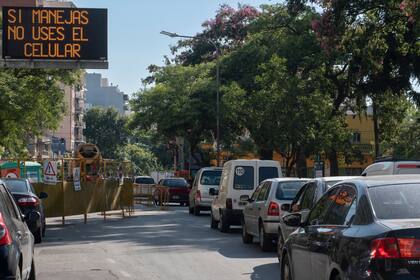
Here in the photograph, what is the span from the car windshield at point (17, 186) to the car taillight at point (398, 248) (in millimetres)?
13856

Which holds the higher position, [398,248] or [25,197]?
[25,197]

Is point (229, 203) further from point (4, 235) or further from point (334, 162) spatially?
point (334, 162)

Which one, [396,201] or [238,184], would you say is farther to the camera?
[238,184]

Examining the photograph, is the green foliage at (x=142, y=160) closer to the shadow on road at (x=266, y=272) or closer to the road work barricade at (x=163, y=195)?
the road work barricade at (x=163, y=195)

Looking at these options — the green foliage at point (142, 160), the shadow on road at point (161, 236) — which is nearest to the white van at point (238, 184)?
the shadow on road at point (161, 236)

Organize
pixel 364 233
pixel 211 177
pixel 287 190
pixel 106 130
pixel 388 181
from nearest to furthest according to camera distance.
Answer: pixel 364 233, pixel 388 181, pixel 287 190, pixel 211 177, pixel 106 130

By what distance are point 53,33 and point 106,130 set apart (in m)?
94.7

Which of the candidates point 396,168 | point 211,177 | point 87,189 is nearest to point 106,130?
point 211,177

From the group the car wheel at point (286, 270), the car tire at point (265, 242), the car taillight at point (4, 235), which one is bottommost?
the car tire at point (265, 242)

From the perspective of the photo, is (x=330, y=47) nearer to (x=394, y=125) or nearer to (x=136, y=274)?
(x=136, y=274)

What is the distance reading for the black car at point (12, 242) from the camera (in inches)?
301

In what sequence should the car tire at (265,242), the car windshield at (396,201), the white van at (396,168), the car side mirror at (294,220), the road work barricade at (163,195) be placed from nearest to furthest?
1. the car windshield at (396,201)
2. the car side mirror at (294,220)
3. the white van at (396,168)
4. the car tire at (265,242)
5. the road work barricade at (163,195)

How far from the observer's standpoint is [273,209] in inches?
649

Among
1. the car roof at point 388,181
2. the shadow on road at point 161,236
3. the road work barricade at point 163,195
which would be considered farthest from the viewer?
the road work barricade at point 163,195
